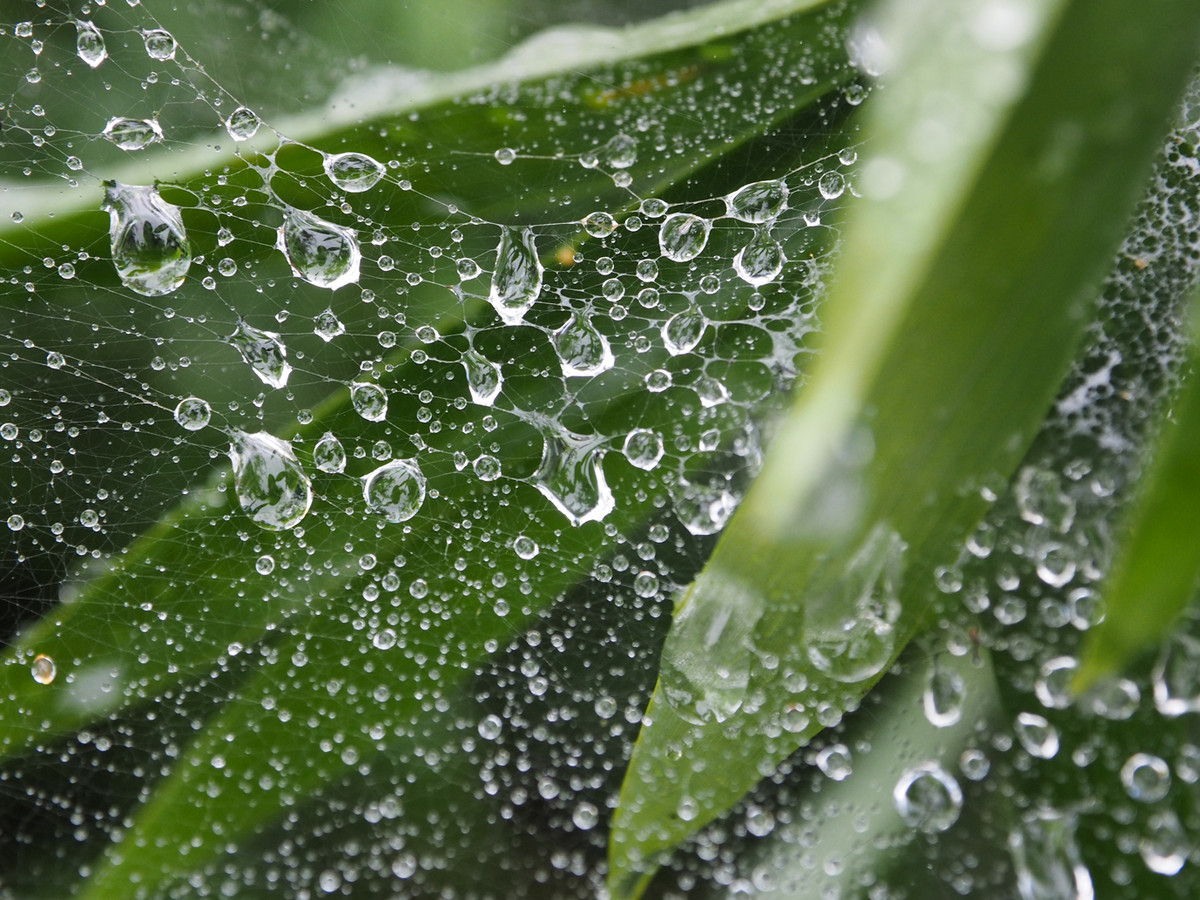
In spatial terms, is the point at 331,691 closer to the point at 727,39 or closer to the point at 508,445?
the point at 508,445

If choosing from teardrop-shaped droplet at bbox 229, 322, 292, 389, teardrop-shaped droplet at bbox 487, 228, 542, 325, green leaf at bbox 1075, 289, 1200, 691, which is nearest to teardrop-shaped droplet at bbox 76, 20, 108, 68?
teardrop-shaped droplet at bbox 229, 322, 292, 389

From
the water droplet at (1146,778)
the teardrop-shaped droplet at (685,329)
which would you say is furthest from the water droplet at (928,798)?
the teardrop-shaped droplet at (685,329)

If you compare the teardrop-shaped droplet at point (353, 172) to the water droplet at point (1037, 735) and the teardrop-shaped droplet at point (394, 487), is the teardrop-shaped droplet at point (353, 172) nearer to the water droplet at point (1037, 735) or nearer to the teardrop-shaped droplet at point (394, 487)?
the teardrop-shaped droplet at point (394, 487)

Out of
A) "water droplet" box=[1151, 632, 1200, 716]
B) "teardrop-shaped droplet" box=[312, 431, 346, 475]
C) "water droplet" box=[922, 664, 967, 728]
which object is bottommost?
"water droplet" box=[922, 664, 967, 728]

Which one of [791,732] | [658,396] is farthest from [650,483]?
[791,732]

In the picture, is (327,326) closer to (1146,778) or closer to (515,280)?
(515,280)

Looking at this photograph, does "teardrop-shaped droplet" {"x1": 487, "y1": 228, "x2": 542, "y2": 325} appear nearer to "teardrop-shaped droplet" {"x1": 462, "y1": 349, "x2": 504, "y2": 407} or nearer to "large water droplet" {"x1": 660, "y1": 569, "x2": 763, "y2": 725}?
"teardrop-shaped droplet" {"x1": 462, "y1": 349, "x2": 504, "y2": 407}
